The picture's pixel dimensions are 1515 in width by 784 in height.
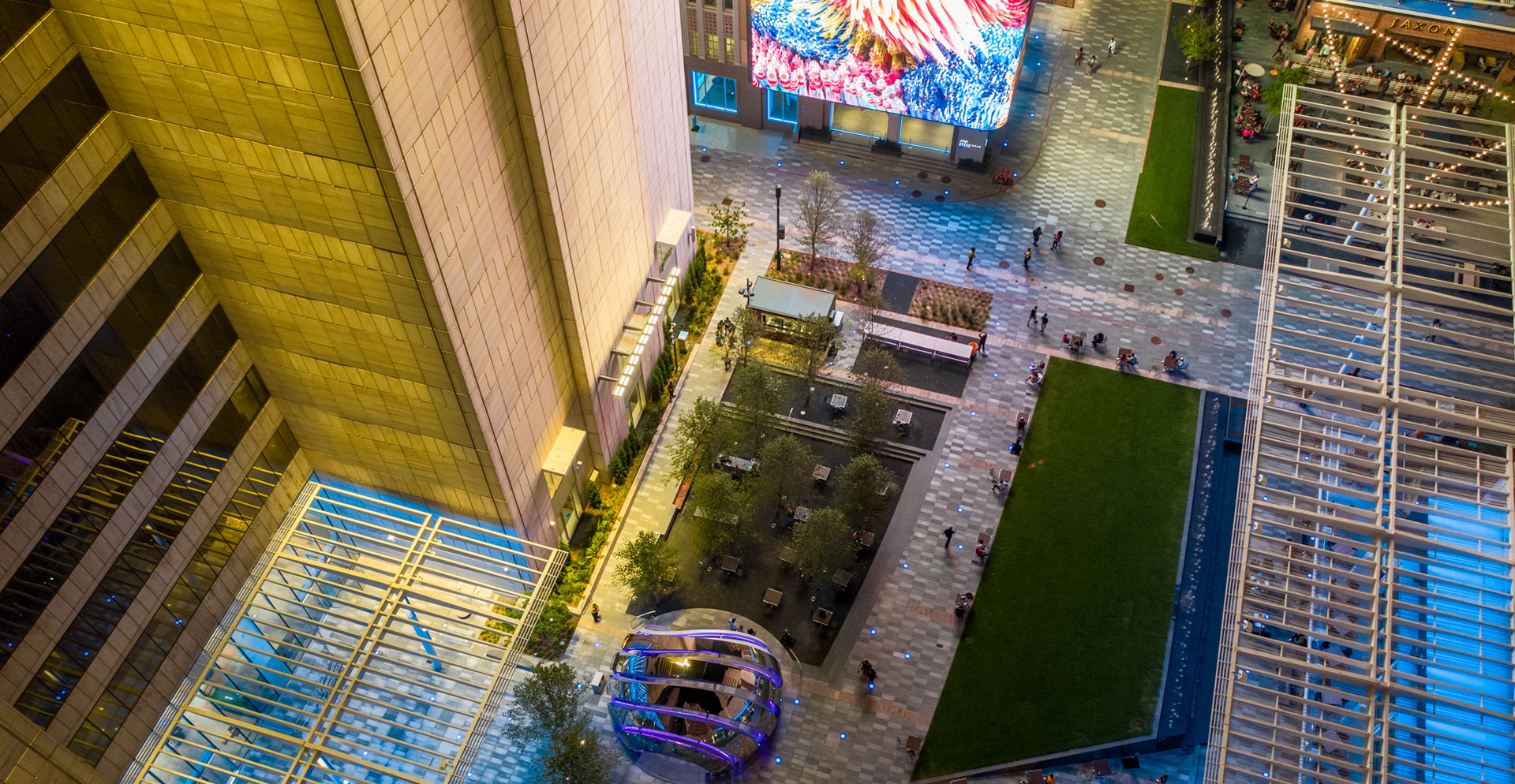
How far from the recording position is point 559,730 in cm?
4722

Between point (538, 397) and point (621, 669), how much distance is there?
1340 centimetres

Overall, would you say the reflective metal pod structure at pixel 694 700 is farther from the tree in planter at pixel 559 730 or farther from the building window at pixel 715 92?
the building window at pixel 715 92

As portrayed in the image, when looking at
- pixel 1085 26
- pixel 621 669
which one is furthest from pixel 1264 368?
pixel 1085 26

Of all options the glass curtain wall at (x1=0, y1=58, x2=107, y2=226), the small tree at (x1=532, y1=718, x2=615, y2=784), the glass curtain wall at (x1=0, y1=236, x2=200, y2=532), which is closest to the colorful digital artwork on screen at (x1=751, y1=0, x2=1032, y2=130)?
the glass curtain wall at (x1=0, y1=236, x2=200, y2=532)

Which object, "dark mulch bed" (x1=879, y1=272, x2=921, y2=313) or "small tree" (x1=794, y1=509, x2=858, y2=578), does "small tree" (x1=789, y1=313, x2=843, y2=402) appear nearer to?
"dark mulch bed" (x1=879, y1=272, x2=921, y2=313)

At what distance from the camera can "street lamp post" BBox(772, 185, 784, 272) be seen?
71.1 meters

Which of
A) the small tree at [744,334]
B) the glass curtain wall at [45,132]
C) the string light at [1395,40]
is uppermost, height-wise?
the string light at [1395,40]

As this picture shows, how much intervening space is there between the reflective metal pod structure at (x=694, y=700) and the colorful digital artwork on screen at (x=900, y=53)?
129ft

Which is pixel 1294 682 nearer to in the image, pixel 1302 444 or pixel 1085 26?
pixel 1302 444

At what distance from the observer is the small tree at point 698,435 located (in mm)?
59438

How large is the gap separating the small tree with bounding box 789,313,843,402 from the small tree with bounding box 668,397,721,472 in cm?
602

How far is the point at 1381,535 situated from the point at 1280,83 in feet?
138

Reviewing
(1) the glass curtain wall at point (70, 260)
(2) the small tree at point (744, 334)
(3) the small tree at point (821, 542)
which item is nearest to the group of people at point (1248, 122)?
(2) the small tree at point (744, 334)

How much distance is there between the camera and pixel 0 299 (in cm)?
3322
